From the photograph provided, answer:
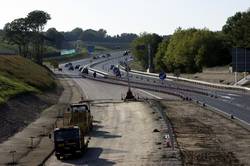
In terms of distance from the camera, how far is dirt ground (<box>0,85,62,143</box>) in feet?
216

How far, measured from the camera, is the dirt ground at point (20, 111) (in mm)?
65688

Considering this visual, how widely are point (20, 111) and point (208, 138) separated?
30577 millimetres

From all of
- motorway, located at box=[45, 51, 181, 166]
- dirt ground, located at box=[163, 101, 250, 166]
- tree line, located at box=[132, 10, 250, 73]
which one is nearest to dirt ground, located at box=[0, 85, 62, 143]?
motorway, located at box=[45, 51, 181, 166]

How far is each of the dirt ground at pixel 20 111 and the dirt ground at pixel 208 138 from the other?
52.2 ft

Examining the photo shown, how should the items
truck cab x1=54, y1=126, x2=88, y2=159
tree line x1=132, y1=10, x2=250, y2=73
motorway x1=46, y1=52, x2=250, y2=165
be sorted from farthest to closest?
tree line x1=132, y1=10, x2=250, y2=73, motorway x1=46, y1=52, x2=250, y2=165, truck cab x1=54, y1=126, x2=88, y2=159

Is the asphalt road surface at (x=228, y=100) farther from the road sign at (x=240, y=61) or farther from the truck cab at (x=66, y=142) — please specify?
the truck cab at (x=66, y=142)

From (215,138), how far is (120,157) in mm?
12499

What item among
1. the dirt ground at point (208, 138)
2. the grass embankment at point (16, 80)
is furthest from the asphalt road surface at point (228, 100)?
the grass embankment at point (16, 80)

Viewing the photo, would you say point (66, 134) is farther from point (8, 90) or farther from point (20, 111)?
point (8, 90)

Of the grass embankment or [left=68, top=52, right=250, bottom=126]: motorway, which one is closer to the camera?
[left=68, top=52, right=250, bottom=126]: motorway

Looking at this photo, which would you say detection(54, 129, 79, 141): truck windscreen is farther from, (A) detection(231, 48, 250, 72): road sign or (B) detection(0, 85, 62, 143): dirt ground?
(A) detection(231, 48, 250, 72): road sign

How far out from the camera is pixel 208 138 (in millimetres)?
56031

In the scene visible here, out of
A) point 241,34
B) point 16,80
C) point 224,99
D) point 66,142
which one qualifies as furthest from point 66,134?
point 241,34

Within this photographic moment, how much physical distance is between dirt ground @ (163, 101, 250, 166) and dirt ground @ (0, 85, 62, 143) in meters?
15.9
